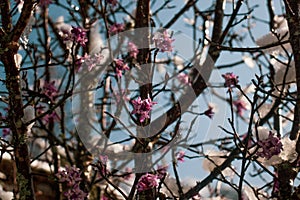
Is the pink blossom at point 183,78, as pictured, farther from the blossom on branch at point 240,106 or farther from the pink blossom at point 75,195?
the pink blossom at point 75,195

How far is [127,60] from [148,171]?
64 centimetres

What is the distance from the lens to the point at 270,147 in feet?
3.51

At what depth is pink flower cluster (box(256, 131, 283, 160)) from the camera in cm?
107

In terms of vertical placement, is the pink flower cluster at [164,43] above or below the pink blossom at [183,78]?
below

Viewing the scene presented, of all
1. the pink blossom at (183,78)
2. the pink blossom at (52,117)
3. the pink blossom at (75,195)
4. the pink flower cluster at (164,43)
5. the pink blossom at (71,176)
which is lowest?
the pink blossom at (75,195)

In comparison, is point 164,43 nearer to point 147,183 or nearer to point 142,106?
point 142,106

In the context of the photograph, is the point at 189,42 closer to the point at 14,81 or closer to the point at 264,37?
the point at 264,37

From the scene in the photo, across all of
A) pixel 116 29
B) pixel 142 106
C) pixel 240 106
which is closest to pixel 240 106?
pixel 240 106

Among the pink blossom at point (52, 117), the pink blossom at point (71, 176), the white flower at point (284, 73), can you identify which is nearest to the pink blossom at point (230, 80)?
the white flower at point (284, 73)

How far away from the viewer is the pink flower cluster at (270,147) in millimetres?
1068

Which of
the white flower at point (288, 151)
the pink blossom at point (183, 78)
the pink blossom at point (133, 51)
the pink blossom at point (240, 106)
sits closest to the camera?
the white flower at point (288, 151)

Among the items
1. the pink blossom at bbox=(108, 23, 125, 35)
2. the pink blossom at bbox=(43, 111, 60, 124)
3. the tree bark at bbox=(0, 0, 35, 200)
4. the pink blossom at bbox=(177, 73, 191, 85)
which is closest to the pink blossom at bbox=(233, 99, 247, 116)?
the pink blossom at bbox=(177, 73, 191, 85)

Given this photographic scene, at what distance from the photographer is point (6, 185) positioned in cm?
201

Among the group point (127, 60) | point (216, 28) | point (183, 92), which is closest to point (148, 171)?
point (183, 92)
